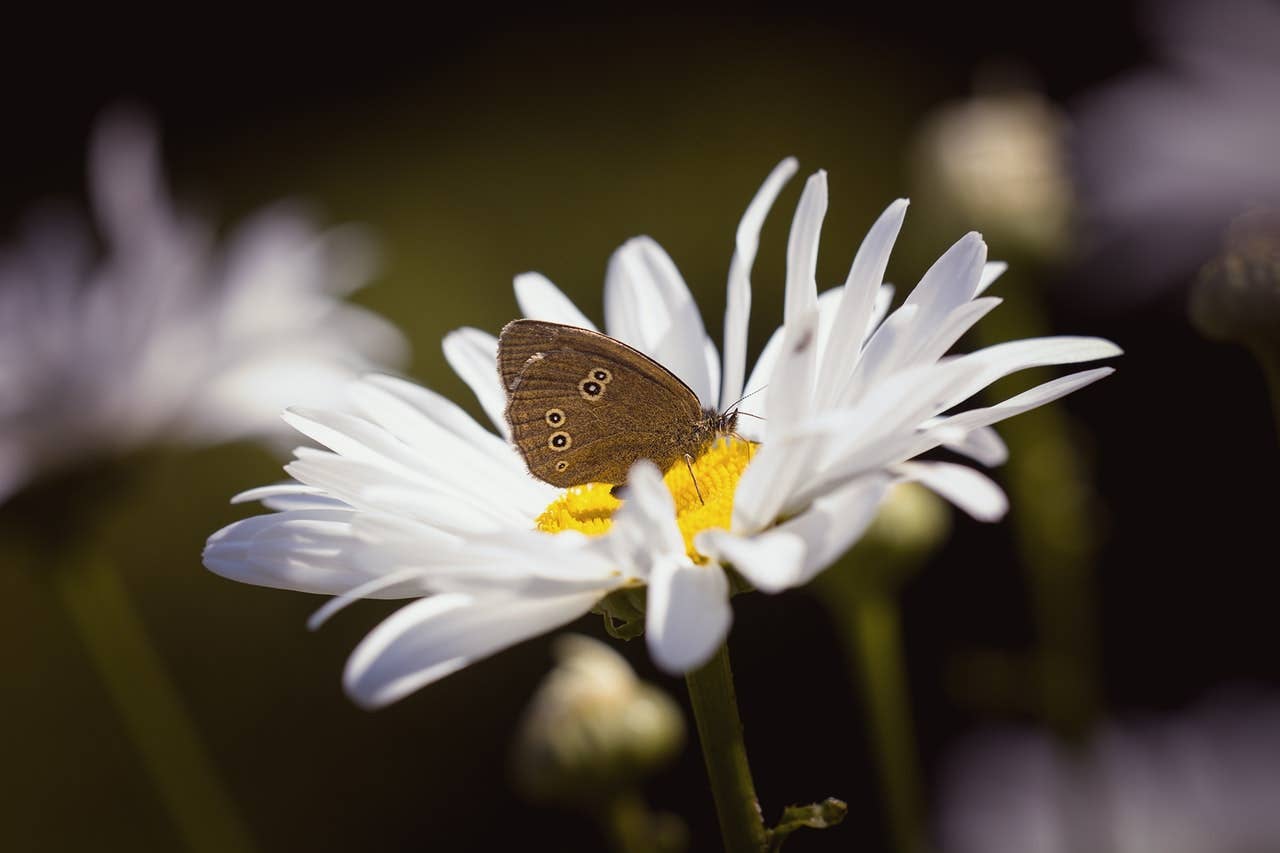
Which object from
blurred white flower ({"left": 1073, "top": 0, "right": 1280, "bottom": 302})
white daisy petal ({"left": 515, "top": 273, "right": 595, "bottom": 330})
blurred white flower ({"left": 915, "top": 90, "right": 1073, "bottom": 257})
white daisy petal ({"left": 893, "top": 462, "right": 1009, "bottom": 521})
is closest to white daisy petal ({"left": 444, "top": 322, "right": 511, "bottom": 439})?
white daisy petal ({"left": 515, "top": 273, "right": 595, "bottom": 330})

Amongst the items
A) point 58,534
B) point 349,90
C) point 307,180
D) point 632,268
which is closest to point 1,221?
point 307,180

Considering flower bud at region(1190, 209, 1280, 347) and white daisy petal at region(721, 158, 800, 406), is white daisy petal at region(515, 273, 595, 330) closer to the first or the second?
white daisy petal at region(721, 158, 800, 406)

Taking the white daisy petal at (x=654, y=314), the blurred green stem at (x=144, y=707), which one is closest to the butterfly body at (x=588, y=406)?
the white daisy petal at (x=654, y=314)

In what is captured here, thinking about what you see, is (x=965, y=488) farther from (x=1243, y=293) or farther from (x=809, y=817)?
(x=1243, y=293)

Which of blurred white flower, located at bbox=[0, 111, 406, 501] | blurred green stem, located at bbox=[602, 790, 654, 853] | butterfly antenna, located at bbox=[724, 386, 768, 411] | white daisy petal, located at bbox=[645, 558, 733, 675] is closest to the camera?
white daisy petal, located at bbox=[645, 558, 733, 675]

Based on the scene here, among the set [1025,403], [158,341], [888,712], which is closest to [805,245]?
[1025,403]
